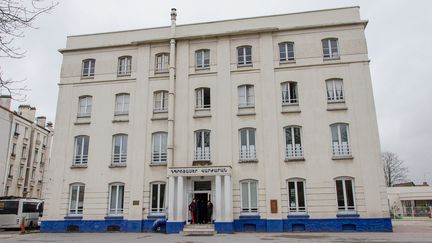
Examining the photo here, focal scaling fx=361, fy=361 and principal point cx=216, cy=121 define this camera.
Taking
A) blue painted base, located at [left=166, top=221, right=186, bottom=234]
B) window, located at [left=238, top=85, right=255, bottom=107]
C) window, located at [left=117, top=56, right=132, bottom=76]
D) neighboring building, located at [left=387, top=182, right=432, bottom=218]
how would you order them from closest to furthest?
blue painted base, located at [left=166, top=221, right=186, bottom=234], window, located at [left=238, top=85, right=255, bottom=107], window, located at [left=117, top=56, right=132, bottom=76], neighboring building, located at [left=387, top=182, right=432, bottom=218]

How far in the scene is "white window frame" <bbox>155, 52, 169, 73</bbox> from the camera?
2662 centimetres

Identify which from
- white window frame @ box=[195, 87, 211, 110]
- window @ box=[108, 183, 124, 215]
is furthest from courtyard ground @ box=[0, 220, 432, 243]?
white window frame @ box=[195, 87, 211, 110]

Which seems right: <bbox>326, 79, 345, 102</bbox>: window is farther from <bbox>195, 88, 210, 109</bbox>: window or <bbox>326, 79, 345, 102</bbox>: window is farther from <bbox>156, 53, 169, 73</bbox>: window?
<bbox>156, 53, 169, 73</bbox>: window

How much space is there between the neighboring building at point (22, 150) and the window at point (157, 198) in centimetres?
2241

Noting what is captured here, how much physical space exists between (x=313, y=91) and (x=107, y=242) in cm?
1557

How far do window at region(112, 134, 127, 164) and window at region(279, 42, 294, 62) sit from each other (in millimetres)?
12389

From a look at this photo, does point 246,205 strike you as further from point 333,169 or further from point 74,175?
point 74,175

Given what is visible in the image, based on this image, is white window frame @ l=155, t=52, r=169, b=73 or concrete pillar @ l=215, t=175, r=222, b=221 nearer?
concrete pillar @ l=215, t=175, r=222, b=221

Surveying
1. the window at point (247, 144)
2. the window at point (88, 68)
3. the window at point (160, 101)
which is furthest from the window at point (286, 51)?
the window at point (88, 68)

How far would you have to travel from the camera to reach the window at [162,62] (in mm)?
26625

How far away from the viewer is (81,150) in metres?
26.2

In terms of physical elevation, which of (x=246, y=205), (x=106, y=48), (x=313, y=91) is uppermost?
(x=106, y=48)

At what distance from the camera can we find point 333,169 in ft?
73.9

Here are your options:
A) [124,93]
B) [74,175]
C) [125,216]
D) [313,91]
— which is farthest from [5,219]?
[313,91]
